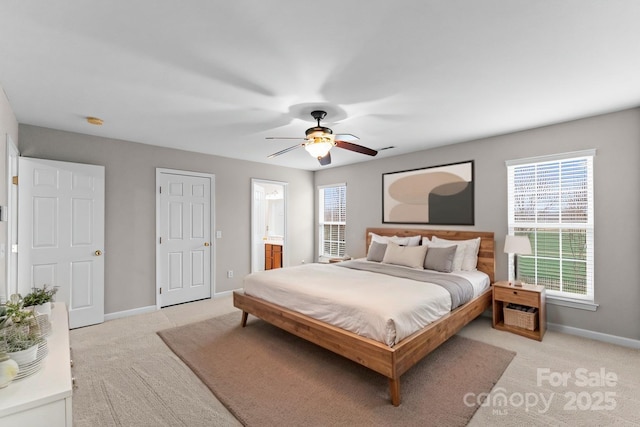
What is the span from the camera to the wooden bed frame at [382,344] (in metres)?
2.14

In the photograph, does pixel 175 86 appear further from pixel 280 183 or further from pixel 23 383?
pixel 280 183

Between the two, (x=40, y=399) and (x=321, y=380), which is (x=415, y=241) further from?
(x=40, y=399)

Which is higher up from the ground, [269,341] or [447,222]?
[447,222]

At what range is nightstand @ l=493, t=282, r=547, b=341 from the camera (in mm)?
3223

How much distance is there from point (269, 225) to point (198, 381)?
212 inches

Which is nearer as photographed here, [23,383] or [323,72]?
[23,383]

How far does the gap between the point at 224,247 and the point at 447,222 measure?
3706 mm

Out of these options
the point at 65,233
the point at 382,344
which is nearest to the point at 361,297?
the point at 382,344

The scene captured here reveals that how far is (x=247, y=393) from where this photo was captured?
228cm

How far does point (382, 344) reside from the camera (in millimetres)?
2207

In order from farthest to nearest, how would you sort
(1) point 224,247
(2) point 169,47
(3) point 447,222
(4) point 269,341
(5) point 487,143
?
(1) point 224,247 → (3) point 447,222 → (5) point 487,143 → (4) point 269,341 → (2) point 169,47

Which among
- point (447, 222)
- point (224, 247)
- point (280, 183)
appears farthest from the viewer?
point (280, 183)

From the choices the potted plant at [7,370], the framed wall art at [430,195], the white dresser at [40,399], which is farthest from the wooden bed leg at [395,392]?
the framed wall art at [430,195]

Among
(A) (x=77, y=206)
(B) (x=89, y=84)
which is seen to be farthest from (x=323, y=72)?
(A) (x=77, y=206)
